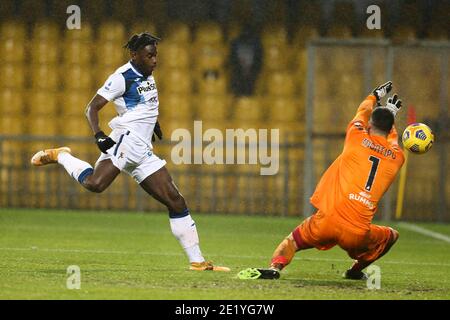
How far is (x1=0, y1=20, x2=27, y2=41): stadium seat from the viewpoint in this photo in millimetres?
20781

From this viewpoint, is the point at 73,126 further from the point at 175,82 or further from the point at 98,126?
the point at 98,126

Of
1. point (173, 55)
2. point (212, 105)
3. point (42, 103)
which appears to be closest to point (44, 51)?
point (42, 103)

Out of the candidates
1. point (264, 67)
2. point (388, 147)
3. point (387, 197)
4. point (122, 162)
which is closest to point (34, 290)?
point (122, 162)

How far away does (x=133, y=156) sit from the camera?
10.9 m

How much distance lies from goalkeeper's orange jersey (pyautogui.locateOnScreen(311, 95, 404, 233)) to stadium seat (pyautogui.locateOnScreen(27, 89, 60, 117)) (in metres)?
11.8

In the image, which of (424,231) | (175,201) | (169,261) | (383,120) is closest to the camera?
(383,120)

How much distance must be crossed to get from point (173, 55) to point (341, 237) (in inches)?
451

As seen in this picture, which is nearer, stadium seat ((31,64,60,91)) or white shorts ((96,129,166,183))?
white shorts ((96,129,166,183))

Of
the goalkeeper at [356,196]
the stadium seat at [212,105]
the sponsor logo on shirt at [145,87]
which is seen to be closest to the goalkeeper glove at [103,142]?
the sponsor logo on shirt at [145,87]

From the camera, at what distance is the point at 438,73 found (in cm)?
1927

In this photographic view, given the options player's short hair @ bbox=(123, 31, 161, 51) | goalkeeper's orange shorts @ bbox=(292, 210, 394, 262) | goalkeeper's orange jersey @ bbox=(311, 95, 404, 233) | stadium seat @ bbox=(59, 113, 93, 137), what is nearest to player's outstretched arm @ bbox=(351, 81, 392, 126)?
goalkeeper's orange jersey @ bbox=(311, 95, 404, 233)

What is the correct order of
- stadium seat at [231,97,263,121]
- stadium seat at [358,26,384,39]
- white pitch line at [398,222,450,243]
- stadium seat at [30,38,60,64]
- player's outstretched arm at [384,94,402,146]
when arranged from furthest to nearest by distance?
stadium seat at [30,38,60,64], stadium seat at [231,97,263,121], stadium seat at [358,26,384,39], white pitch line at [398,222,450,243], player's outstretched arm at [384,94,402,146]

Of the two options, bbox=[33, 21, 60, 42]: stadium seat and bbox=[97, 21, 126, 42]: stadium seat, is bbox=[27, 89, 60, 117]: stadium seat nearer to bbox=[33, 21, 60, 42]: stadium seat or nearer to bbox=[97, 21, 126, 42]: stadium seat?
bbox=[33, 21, 60, 42]: stadium seat

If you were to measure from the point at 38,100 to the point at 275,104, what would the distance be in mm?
4591
